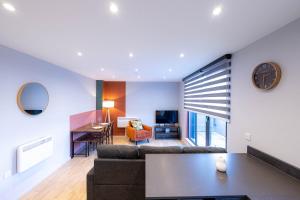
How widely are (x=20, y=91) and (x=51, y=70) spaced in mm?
1050

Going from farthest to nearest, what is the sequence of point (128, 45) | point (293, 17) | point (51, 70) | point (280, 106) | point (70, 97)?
point (70, 97) → point (51, 70) → point (128, 45) → point (280, 106) → point (293, 17)

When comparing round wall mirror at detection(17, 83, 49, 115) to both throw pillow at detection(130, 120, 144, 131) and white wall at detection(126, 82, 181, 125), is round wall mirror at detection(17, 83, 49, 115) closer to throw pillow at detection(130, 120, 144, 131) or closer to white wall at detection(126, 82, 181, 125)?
throw pillow at detection(130, 120, 144, 131)

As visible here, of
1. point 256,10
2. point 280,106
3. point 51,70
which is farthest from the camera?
point 51,70

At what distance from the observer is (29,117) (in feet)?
A: 9.65

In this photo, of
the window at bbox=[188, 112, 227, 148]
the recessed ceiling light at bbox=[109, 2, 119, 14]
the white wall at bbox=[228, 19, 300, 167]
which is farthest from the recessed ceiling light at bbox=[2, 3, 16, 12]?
the window at bbox=[188, 112, 227, 148]

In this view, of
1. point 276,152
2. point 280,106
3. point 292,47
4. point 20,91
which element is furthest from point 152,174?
point 20,91

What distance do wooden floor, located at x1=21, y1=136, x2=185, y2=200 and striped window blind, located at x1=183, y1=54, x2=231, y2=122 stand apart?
10.3 ft

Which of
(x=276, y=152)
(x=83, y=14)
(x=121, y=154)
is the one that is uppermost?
(x=83, y=14)

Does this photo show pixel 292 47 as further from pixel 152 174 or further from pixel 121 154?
pixel 121 154

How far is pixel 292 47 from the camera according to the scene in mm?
1668

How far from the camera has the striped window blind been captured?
293 centimetres

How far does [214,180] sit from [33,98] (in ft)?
11.5

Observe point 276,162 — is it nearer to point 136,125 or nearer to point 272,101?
point 272,101

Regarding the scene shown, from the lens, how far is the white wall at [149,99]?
7.10m
